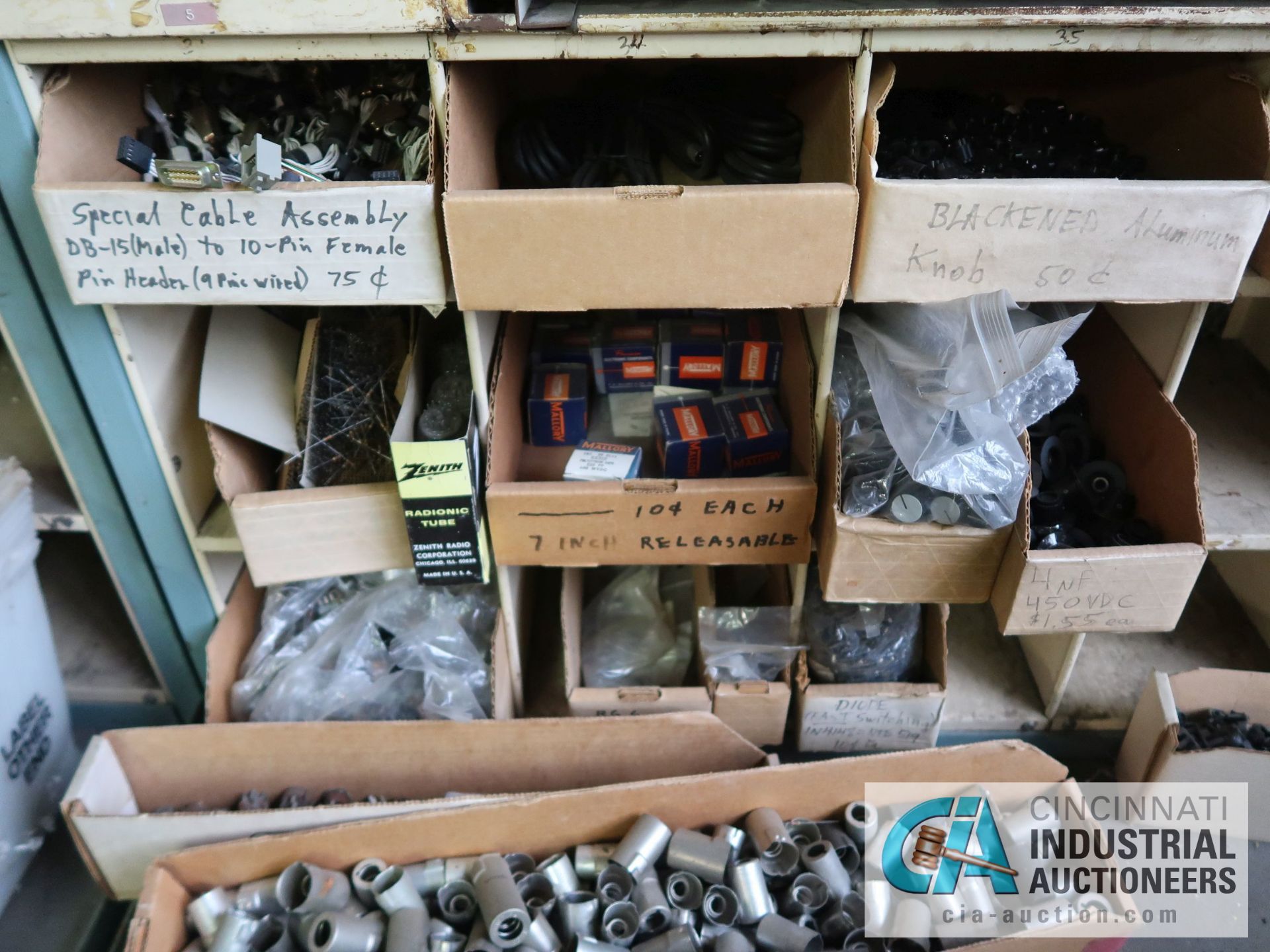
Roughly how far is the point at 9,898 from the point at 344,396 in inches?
34.4

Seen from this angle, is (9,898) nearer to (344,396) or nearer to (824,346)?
(344,396)

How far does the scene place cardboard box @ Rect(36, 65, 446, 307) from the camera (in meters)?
0.97

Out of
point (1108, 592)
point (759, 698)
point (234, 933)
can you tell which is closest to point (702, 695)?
point (759, 698)

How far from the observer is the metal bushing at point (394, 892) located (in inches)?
45.4

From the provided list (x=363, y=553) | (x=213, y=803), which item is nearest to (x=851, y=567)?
(x=363, y=553)

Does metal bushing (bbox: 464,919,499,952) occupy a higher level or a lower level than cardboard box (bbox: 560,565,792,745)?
lower

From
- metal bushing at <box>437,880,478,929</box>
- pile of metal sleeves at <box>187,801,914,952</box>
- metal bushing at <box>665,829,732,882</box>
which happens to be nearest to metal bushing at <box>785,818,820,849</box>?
pile of metal sleeves at <box>187,801,914,952</box>

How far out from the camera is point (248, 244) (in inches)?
39.4

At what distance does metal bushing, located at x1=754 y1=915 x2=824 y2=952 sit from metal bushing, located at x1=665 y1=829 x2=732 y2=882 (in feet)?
0.27

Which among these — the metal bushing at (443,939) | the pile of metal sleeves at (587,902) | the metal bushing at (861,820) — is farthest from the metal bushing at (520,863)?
the metal bushing at (861,820)

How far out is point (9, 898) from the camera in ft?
4.35

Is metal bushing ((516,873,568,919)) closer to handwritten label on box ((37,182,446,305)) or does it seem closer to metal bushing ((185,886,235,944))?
metal bushing ((185,886,235,944))

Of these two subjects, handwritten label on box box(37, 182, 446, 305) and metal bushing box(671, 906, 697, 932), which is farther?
metal bushing box(671, 906, 697, 932)

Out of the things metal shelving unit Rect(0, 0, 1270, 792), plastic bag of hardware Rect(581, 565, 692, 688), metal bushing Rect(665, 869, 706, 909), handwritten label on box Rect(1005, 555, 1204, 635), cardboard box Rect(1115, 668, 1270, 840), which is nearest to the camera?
metal shelving unit Rect(0, 0, 1270, 792)
